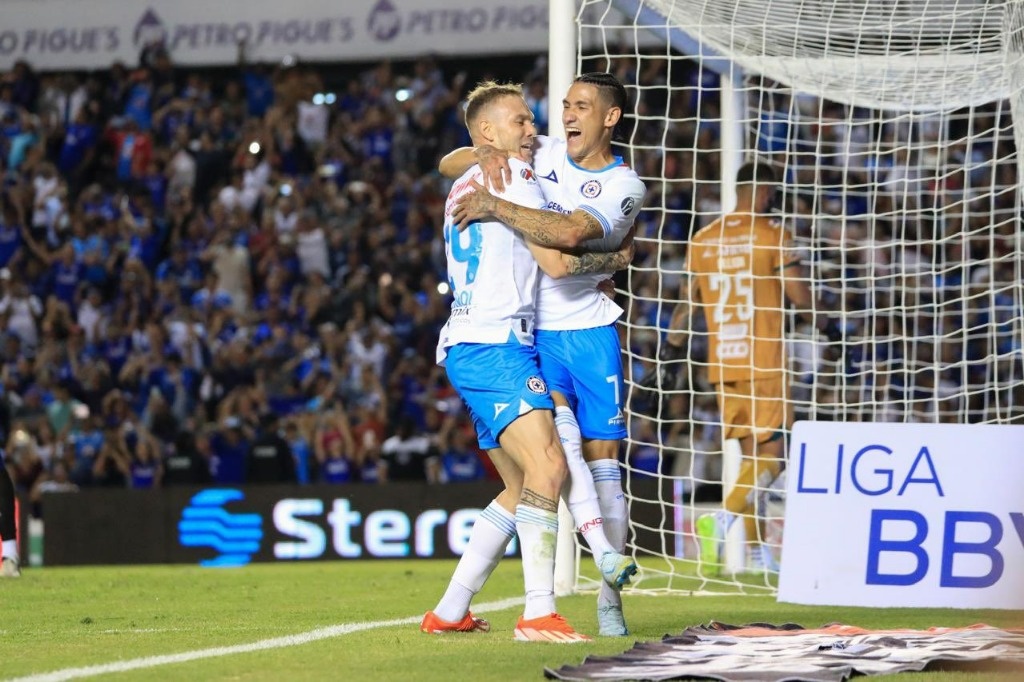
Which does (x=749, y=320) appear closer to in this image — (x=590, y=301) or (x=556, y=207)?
(x=590, y=301)

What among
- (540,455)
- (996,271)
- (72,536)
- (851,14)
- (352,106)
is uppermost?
(352,106)

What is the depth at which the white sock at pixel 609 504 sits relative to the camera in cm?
592

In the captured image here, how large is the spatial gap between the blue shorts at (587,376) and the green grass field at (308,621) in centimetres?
80

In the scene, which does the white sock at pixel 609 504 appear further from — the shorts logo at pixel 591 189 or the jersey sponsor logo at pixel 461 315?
the shorts logo at pixel 591 189

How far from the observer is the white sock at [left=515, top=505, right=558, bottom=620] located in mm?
5469

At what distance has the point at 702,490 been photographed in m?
13.8

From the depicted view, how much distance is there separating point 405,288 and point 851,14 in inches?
378

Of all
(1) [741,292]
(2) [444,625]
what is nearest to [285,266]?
(1) [741,292]

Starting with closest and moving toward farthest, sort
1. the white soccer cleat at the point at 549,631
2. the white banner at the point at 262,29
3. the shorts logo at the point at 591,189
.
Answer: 1. the white soccer cleat at the point at 549,631
2. the shorts logo at the point at 591,189
3. the white banner at the point at 262,29

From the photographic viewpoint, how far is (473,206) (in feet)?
18.3

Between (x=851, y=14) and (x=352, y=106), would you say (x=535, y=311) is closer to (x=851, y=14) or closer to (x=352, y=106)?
(x=851, y=14)

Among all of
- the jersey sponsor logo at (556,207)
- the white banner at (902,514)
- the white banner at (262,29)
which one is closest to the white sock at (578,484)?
the jersey sponsor logo at (556,207)

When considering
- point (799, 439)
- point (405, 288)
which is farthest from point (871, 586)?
point (405, 288)

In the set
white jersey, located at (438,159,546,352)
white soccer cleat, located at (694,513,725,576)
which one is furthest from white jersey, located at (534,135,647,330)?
white soccer cleat, located at (694,513,725,576)
